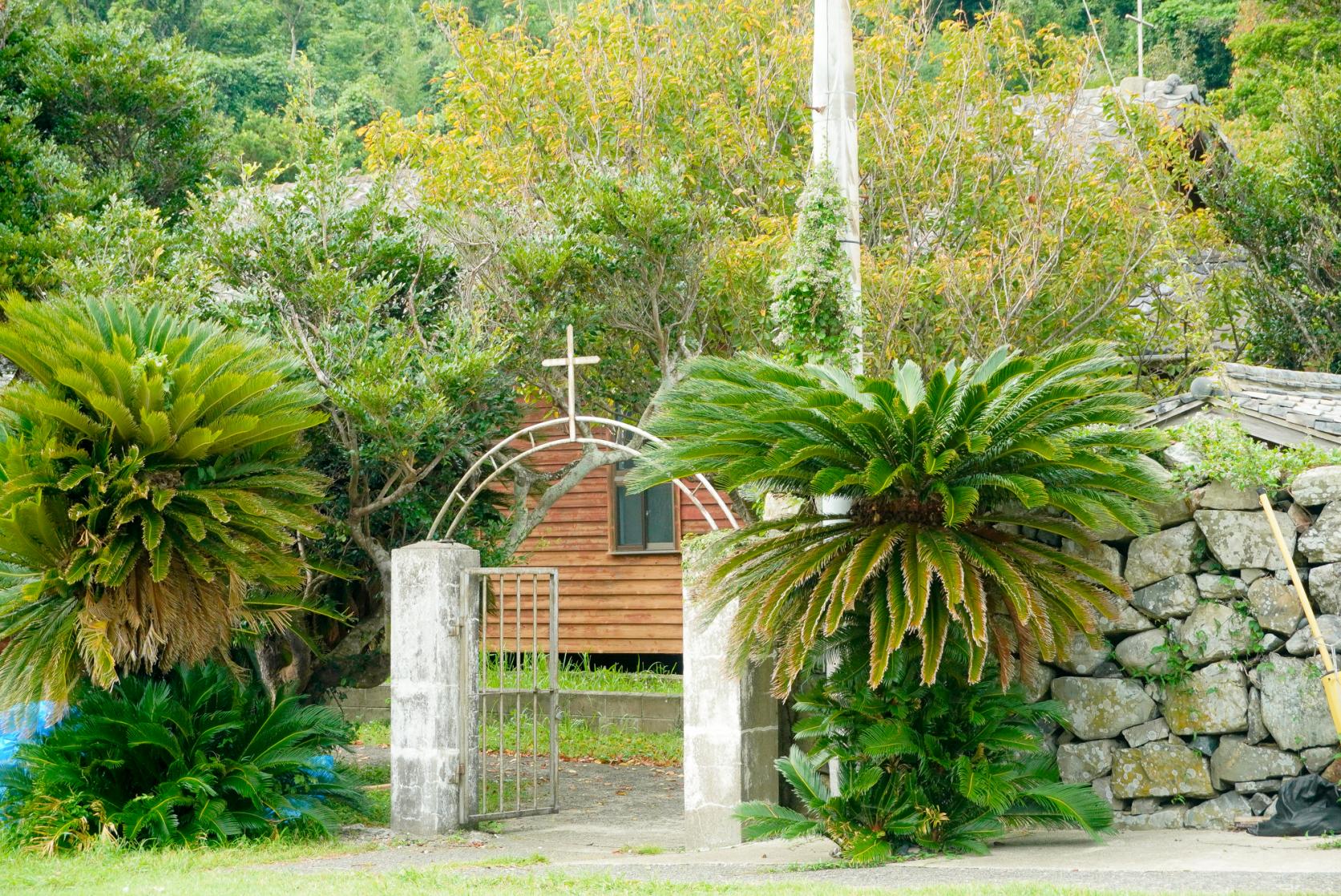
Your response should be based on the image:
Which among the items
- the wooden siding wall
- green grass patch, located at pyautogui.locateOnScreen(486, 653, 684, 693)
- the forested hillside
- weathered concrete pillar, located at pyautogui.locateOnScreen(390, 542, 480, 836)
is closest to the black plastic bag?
the forested hillside

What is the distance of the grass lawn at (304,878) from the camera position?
709 centimetres

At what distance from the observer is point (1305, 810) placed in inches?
304

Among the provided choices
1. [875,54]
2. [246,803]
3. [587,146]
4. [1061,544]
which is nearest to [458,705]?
[246,803]

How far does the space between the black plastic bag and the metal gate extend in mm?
4653

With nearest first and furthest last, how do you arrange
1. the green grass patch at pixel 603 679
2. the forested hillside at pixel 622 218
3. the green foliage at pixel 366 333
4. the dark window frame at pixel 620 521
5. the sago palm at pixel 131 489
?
the sago palm at pixel 131 489 < the green foliage at pixel 366 333 < the forested hillside at pixel 622 218 < the green grass patch at pixel 603 679 < the dark window frame at pixel 620 521

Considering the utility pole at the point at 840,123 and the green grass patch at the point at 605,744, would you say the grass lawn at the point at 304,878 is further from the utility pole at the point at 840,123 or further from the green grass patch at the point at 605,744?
the green grass patch at the point at 605,744

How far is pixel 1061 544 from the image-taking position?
28.2ft

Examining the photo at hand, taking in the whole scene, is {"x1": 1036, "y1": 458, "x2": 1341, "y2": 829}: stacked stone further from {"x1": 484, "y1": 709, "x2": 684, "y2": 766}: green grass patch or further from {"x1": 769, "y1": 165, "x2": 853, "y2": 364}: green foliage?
{"x1": 484, "y1": 709, "x2": 684, "y2": 766}: green grass patch

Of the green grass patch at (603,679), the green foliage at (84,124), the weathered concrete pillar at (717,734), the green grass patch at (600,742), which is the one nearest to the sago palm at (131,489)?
the weathered concrete pillar at (717,734)

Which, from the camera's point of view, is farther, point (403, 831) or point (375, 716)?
point (375, 716)

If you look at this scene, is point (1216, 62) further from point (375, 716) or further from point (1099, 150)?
point (375, 716)

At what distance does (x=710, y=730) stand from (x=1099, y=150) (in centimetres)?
802

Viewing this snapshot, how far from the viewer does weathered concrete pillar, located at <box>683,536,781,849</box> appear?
28.9ft

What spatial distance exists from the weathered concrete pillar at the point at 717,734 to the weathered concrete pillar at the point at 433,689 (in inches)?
68.7
